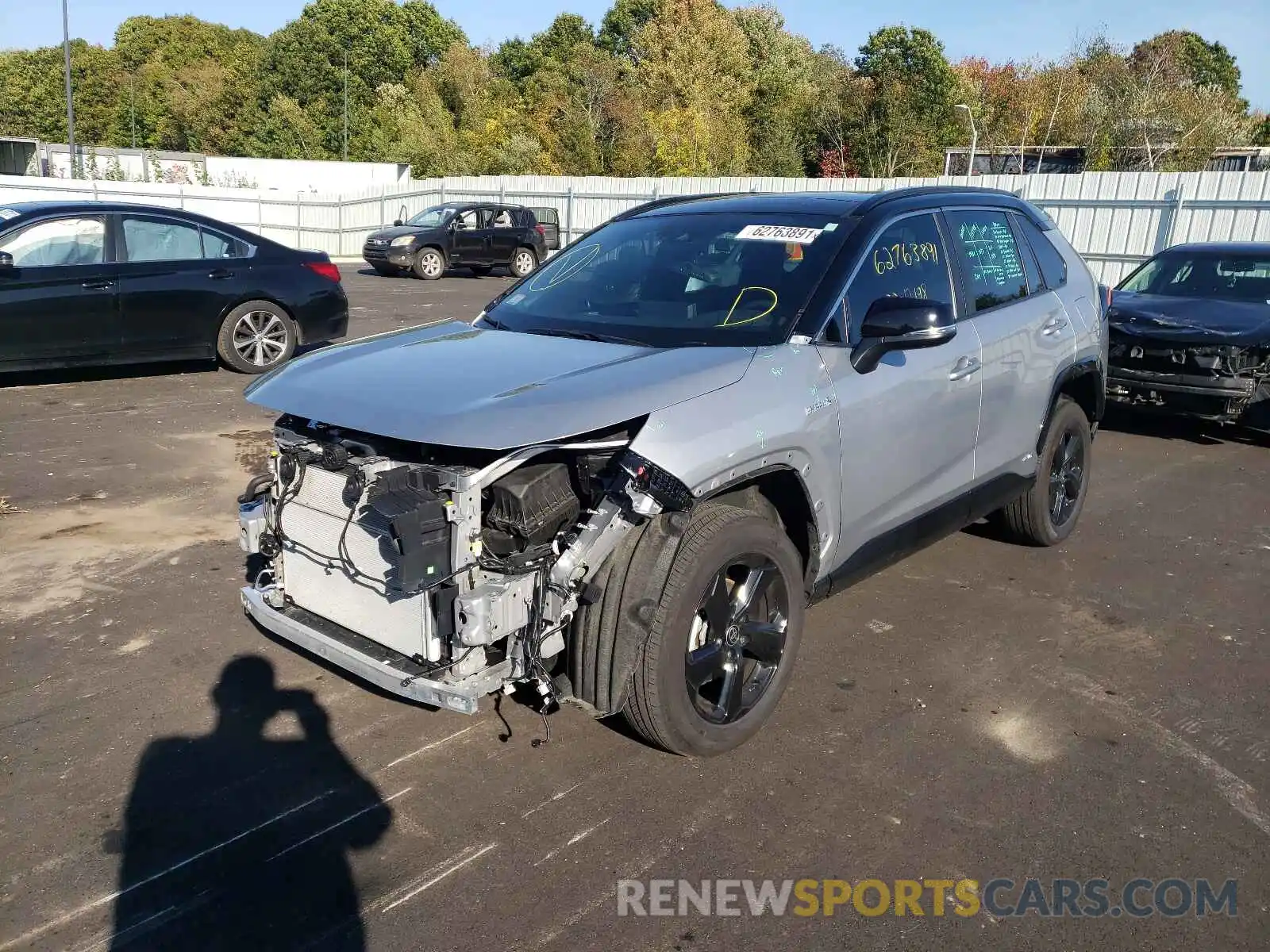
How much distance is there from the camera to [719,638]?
3490 mm

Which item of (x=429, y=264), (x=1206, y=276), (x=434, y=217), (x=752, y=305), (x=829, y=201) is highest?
(x=829, y=201)

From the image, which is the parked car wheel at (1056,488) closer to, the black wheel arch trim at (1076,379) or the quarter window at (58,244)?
the black wheel arch trim at (1076,379)

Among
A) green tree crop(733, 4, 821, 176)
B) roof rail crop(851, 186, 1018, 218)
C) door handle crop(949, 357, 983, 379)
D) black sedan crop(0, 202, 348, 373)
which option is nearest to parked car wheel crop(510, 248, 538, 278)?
black sedan crop(0, 202, 348, 373)

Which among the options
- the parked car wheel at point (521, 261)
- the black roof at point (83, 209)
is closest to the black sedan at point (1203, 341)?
the black roof at point (83, 209)

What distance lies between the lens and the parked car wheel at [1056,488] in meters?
5.47

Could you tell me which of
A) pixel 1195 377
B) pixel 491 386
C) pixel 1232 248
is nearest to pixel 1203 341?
pixel 1195 377

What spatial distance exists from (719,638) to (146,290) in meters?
7.52

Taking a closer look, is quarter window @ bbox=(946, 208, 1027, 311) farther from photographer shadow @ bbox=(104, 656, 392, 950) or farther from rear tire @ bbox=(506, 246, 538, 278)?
rear tire @ bbox=(506, 246, 538, 278)

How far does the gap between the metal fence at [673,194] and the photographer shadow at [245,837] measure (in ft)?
56.9

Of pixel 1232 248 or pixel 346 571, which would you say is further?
pixel 1232 248

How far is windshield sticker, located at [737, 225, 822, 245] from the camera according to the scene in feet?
13.6

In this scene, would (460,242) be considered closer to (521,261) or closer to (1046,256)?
(521,261)

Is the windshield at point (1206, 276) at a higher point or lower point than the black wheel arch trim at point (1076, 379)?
higher

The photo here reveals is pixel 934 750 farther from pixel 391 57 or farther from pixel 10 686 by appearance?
pixel 391 57
